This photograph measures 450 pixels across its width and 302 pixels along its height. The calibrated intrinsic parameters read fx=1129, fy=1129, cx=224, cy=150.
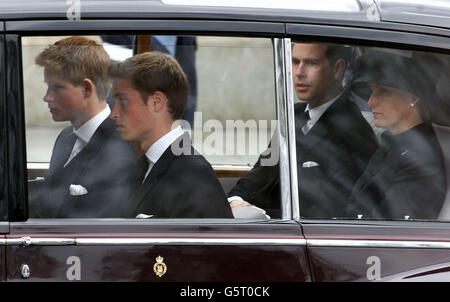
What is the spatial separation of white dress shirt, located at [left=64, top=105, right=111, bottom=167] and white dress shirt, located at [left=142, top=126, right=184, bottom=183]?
0.20 m

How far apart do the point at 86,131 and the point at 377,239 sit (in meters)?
1.10

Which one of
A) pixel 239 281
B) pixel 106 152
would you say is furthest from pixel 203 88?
pixel 239 281

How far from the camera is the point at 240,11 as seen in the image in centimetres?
397

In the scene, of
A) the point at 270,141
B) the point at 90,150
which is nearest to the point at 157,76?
the point at 90,150

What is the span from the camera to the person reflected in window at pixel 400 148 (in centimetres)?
404

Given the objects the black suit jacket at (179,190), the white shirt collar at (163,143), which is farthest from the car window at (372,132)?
the white shirt collar at (163,143)

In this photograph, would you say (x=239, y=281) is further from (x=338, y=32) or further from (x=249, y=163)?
(x=338, y=32)

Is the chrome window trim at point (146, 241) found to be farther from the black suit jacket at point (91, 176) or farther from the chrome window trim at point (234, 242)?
the black suit jacket at point (91, 176)

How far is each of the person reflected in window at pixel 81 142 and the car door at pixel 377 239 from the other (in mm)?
658

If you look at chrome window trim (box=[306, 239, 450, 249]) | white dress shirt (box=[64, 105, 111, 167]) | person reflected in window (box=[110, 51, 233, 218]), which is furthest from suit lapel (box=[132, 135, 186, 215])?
chrome window trim (box=[306, 239, 450, 249])

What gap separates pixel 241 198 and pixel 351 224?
1.32ft

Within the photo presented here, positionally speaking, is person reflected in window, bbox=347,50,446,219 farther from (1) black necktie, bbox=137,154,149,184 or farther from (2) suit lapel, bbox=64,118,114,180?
(2) suit lapel, bbox=64,118,114,180

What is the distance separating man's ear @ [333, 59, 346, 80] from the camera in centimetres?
402
